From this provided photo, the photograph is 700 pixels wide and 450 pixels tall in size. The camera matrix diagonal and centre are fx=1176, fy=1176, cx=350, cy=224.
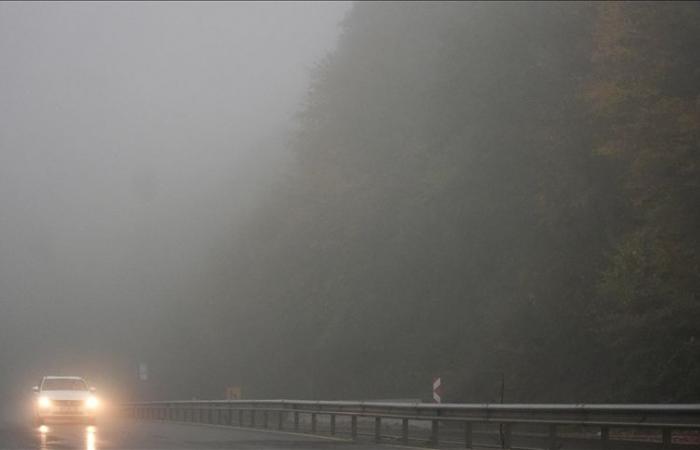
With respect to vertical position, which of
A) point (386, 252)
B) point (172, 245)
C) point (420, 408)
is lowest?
point (420, 408)

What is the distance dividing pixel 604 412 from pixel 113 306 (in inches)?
4600

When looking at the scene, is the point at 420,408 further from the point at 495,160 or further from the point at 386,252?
the point at 386,252

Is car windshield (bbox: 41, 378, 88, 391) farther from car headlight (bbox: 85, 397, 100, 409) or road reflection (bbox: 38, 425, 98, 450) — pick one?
road reflection (bbox: 38, 425, 98, 450)

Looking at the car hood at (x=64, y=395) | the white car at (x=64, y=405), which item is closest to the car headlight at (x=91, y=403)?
the white car at (x=64, y=405)

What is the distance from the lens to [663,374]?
102 feet

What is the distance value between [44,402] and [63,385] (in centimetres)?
186

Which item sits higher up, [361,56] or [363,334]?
[361,56]

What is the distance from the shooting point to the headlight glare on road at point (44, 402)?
1355 inches

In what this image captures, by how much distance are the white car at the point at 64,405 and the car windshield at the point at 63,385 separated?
0.19 meters

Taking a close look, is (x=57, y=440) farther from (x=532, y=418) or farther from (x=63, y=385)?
(x=63, y=385)

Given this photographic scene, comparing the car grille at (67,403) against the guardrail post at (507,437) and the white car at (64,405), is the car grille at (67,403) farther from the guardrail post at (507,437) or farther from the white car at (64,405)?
the guardrail post at (507,437)

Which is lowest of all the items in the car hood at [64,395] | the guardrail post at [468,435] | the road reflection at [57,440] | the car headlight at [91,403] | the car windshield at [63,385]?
the road reflection at [57,440]

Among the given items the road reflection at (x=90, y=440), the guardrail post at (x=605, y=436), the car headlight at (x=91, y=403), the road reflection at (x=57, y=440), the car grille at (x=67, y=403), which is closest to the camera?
the guardrail post at (x=605, y=436)

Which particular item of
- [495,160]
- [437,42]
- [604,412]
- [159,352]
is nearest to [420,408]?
[604,412]
